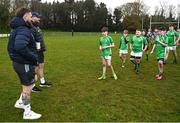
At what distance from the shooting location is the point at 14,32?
6.34m

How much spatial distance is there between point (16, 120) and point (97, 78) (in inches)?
211

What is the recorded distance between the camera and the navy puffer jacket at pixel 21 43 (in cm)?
618

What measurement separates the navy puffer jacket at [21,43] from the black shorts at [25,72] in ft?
0.30

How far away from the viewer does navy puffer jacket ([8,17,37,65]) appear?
618 centimetres

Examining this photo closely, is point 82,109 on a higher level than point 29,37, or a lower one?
lower

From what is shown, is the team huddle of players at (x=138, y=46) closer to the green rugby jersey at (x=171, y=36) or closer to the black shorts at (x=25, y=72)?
the green rugby jersey at (x=171, y=36)

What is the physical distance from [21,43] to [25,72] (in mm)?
690

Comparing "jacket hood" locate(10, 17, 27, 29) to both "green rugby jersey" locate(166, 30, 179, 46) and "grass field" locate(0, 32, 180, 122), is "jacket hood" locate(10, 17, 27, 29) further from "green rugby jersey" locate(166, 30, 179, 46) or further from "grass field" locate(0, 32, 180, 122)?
"green rugby jersey" locate(166, 30, 179, 46)

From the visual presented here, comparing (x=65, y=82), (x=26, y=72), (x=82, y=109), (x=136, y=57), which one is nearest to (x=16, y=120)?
(x=26, y=72)

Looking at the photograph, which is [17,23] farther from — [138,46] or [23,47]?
[138,46]

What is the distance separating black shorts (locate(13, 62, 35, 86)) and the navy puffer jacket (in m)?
0.09

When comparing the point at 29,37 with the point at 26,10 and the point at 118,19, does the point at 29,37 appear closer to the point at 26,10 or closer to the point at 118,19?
the point at 26,10

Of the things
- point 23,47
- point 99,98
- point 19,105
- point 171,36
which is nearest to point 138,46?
point 171,36

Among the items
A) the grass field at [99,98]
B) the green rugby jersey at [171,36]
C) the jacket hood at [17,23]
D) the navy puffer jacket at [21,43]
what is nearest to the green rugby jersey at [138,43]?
the grass field at [99,98]
